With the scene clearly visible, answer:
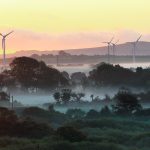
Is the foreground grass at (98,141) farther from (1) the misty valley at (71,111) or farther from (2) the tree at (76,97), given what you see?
(2) the tree at (76,97)

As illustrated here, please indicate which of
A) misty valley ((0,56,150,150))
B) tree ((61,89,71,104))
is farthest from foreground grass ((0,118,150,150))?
tree ((61,89,71,104))

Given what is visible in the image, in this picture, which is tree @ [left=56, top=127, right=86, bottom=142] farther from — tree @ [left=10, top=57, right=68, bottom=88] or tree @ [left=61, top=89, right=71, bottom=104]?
tree @ [left=10, top=57, right=68, bottom=88]

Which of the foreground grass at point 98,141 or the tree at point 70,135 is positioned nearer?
the foreground grass at point 98,141

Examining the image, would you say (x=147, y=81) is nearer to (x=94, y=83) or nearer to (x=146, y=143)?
(x=94, y=83)

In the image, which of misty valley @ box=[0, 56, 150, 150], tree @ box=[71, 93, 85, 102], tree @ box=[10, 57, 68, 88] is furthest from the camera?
tree @ box=[10, 57, 68, 88]

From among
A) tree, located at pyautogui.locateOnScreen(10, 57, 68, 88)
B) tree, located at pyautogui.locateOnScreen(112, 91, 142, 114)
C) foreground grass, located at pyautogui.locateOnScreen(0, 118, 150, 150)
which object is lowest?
foreground grass, located at pyautogui.locateOnScreen(0, 118, 150, 150)

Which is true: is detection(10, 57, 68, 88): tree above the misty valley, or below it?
above

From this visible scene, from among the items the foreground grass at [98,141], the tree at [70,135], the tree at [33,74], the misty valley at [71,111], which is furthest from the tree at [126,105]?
the tree at [33,74]

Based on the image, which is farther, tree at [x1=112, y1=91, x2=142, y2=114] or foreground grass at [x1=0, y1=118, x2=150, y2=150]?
tree at [x1=112, y1=91, x2=142, y2=114]

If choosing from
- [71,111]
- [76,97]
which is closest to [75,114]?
[71,111]

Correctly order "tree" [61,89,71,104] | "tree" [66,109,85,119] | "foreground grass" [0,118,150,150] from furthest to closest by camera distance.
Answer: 1. "tree" [61,89,71,104]
2. "tree" [66,109,85,119]
3. "foreground grass" [0,118,150,150]

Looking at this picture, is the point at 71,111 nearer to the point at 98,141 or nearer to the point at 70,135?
the point at 70,135

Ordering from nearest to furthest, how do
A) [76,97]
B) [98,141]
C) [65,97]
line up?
[98,141] → [65,97] → [76,97]

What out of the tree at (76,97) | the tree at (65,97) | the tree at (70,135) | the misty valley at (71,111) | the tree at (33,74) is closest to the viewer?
the misty valley at (71,111)
